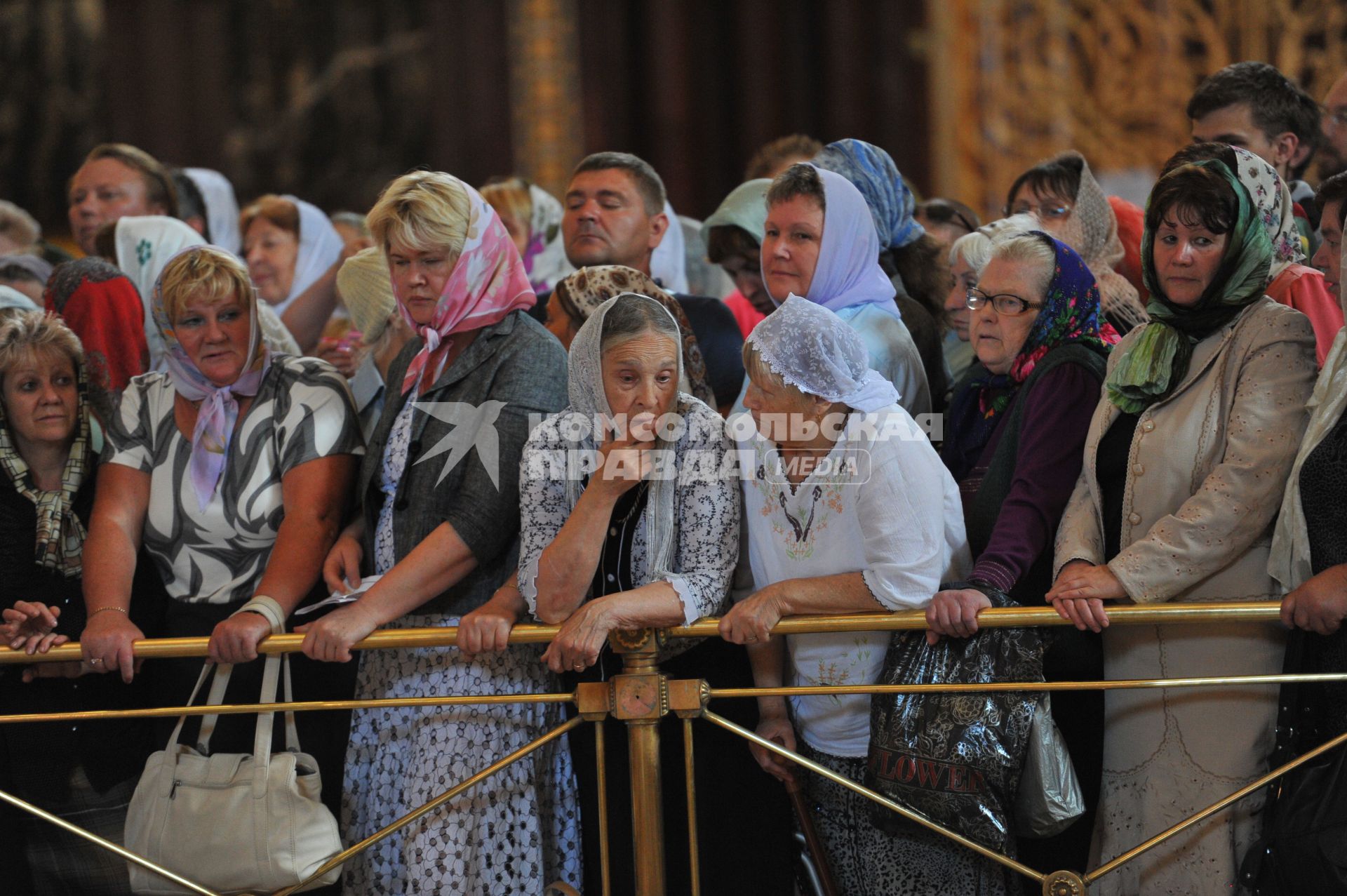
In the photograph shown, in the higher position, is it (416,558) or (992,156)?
(992,156)

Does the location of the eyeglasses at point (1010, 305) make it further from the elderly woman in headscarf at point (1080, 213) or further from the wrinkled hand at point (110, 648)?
the wrinkled hand at point (110, 648)

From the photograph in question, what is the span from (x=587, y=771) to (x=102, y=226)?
2.46 m

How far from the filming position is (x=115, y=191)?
4.17 m

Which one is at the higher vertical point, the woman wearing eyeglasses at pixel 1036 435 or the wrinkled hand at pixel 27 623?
the woman wearing eyeglasses at pixel 1036 435

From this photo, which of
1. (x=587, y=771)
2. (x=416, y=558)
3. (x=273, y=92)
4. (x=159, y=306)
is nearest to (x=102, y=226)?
(x=159, y=306)

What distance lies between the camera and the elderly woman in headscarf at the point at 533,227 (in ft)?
14.7

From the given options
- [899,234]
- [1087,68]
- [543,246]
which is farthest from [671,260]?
[1087,68]

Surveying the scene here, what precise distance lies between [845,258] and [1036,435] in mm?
690

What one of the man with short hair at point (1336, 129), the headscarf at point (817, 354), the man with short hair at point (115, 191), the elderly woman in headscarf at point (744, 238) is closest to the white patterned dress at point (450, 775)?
the headscarf at point (817, 354)

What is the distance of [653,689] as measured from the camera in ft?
7.72

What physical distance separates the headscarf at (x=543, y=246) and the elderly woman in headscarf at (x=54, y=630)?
72.4 inches

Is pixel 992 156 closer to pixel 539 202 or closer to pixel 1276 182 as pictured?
pixel 539 202

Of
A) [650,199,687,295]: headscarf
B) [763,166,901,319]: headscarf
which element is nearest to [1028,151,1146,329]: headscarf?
[763,166,901,319]: headscarf

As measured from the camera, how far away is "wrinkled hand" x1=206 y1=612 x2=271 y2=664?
2.48 m
